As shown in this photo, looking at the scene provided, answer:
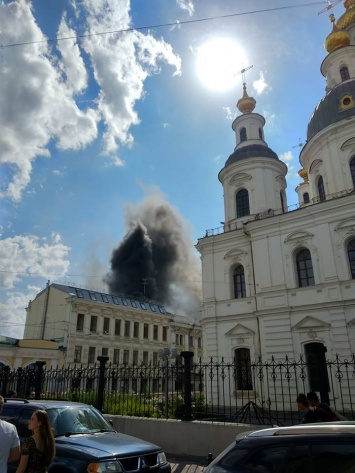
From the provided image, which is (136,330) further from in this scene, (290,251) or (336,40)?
(336,40)

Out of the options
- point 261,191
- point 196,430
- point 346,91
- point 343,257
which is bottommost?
point 196,430

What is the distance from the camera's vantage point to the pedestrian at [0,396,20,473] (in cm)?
472

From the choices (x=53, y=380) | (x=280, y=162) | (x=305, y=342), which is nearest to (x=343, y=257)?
(x=305, y=342)

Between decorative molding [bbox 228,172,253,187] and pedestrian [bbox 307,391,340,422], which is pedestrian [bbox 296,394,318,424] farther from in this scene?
decorative molding [bbox 228,172,253,187]

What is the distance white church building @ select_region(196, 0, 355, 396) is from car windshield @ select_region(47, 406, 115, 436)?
43.6 feet

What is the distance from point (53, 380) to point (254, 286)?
1305 cm

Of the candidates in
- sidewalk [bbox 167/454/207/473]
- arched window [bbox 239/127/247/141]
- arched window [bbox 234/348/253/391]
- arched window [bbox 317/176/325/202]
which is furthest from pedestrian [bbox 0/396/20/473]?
arched window [bbox 239/127/247/141]

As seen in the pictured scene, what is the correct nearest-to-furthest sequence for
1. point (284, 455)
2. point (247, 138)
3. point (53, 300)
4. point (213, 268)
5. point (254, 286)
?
point (284, 455)
point (254, 286)
point (213, 268)
point (247, 138)
point (53, 300)

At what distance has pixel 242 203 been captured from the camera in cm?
2786

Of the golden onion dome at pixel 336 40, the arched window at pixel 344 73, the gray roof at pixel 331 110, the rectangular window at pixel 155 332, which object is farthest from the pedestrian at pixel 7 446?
the rectangular window at pixel 155 332

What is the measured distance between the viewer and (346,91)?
2458 cm

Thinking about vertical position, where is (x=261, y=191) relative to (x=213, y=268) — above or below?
above

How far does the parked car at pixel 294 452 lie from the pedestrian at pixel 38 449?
84.7 inches

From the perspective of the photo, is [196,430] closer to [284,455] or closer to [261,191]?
[284,455]
